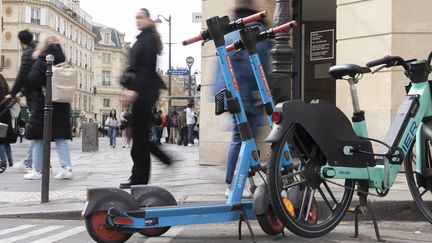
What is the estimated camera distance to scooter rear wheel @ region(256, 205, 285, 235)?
→ 4.14m

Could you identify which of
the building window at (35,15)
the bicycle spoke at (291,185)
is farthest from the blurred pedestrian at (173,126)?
the building window at (35,15)

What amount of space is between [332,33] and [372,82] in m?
4.16

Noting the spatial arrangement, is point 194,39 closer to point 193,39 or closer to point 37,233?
point 193,39

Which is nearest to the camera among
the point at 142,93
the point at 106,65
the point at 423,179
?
the point at 423,179

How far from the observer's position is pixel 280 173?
13.0 ft

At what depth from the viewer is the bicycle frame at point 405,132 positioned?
13.8 feet

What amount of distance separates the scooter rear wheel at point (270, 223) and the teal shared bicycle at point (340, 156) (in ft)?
0.68

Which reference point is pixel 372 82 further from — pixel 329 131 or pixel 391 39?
pixel 329 131

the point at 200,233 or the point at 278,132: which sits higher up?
the point at 278,132

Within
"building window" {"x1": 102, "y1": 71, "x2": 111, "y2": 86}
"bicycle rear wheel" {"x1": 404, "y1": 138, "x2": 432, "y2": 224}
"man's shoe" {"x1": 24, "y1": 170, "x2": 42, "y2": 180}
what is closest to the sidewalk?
"man's shoe" {"x1": 24, "y1": 170, "x2": 42, "y2": 180}

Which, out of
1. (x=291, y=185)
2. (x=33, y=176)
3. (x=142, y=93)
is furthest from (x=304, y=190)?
(x=33, y=176)

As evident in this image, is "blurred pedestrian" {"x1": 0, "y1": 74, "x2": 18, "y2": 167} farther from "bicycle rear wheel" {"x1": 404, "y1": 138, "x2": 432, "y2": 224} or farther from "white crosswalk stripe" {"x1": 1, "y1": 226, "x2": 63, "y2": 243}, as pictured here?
"bicycle rear wheel" {"x1": 404, "y1": 138, "x2": 432, "y2": 224}

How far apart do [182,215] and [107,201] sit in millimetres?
534

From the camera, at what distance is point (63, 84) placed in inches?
295
